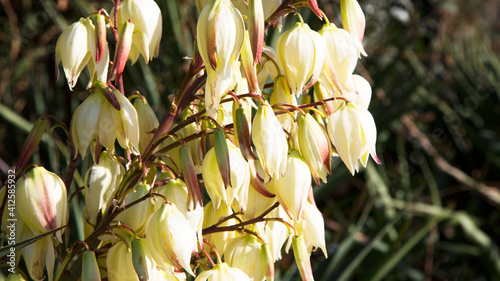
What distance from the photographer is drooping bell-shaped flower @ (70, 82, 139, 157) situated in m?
0.47

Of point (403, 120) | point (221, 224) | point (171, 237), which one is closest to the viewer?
point (171, 237)

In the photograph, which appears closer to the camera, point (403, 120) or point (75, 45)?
point (75, 45)

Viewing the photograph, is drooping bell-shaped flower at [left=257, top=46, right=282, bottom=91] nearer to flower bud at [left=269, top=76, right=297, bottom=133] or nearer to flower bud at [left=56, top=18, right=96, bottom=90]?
flower bud at [left=269, top=76, right=297, bottom=133]

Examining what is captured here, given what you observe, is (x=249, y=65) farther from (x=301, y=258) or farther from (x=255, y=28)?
(x=301, y=258)

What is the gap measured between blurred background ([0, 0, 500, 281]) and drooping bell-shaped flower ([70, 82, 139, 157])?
2.22 ft

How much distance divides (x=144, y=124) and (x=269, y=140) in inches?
5.9

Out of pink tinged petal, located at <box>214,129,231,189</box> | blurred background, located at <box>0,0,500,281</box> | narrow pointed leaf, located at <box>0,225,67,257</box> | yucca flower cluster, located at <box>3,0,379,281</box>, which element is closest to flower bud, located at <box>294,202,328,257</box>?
yucca flower cluster, located at <box>3,0,379,281</box>

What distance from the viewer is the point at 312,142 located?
47 centimetres

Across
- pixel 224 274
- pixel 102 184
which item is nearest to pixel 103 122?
pixel 102 184

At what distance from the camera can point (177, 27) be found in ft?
3.98

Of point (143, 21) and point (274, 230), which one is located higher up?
point (143, 21)

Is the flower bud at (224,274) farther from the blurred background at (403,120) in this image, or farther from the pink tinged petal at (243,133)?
the blurred background at (403,120)

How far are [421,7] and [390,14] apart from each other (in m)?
0.33

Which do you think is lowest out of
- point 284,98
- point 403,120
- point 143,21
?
point 403,120
